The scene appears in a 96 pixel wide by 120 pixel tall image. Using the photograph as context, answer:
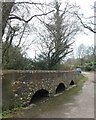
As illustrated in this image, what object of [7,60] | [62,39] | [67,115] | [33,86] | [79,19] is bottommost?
[67,115]

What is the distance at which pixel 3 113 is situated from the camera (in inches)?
378

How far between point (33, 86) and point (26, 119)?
3.02 meters

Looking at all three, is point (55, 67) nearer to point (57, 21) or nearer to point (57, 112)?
point (57, 21)

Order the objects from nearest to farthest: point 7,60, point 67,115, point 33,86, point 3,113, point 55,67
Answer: point 3,113 → point 67,115 → point 33,86 → point 7,60 → point 55,67

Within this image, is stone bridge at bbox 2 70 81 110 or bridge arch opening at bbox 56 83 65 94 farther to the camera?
bridge arch opening at bbox 56 83 65 94

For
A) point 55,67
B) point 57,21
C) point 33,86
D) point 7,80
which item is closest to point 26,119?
point 7,80

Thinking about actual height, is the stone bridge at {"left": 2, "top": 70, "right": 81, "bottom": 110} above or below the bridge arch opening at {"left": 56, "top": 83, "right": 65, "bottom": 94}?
above

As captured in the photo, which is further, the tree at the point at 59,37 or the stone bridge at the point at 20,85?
the tree at the point at 59,37

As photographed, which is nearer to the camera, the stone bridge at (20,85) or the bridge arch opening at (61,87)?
the stone bridge at (20,85)

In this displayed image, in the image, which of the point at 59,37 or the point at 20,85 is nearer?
the point at 20,85

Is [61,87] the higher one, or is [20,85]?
[20,85]

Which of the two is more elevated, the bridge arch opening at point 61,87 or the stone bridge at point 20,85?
the stone bridge at point 20,85

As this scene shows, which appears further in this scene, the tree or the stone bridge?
the tree

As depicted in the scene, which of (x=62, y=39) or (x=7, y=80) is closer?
(x=7, y=80)
